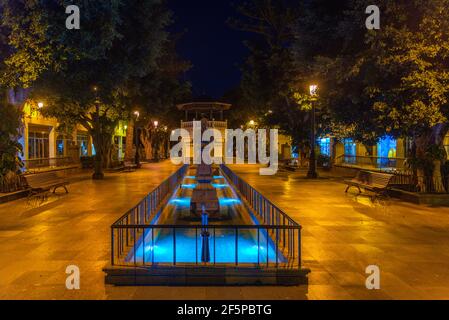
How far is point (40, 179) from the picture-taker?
56.7 ft

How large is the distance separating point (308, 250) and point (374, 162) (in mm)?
19474

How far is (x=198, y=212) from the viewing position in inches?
531

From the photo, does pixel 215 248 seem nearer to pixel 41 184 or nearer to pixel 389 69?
pixel 389 69

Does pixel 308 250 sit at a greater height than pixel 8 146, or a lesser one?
lesser

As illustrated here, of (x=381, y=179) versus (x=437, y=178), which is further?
(x=381, y=179)

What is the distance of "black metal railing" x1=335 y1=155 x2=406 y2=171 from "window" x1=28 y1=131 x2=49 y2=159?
81.6 feet

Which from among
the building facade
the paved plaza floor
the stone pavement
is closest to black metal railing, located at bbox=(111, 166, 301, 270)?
the paved plaza floor

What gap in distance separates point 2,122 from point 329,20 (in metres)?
13.2

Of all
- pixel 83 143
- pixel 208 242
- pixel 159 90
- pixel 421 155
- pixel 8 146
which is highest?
pixel 159 90

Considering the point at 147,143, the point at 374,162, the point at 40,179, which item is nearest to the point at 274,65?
the point at 374,162

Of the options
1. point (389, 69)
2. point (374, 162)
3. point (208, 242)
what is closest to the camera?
point (208, 242)

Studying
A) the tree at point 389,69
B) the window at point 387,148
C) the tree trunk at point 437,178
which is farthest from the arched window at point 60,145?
the tree trunk at point 437,178

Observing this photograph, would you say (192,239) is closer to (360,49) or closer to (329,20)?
(360,49)

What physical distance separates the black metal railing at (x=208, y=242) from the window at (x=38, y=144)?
24.6m
